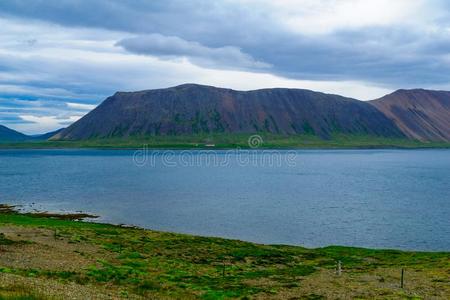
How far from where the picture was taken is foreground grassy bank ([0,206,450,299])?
112 ft

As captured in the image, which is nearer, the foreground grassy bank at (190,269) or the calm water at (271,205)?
the foreground grassy bank at (190,269)

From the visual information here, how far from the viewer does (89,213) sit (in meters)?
100

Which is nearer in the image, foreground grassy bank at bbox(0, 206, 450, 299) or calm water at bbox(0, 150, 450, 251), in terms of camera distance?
foreground grassy bank at bbox(0, 206, 450, 299)

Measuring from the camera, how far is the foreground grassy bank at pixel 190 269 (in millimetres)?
34250

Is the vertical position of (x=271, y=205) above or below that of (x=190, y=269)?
below

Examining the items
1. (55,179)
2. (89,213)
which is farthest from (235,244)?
(55,179)

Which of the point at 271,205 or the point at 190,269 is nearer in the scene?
the point at 190,269

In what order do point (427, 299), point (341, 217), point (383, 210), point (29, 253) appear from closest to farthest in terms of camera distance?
point (427, 299), point (29, 253), point (341, 217), point (383, 210)

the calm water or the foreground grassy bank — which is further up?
the foreground grassy bank

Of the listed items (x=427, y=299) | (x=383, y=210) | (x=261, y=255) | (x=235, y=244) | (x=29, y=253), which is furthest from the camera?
(x=383, y=210)

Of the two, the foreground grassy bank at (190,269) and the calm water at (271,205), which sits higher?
the foreground grassy bank at (190,269)

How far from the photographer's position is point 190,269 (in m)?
46.4

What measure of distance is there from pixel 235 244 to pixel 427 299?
33.6 meters

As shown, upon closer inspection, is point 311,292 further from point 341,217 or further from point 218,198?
point 218,198
